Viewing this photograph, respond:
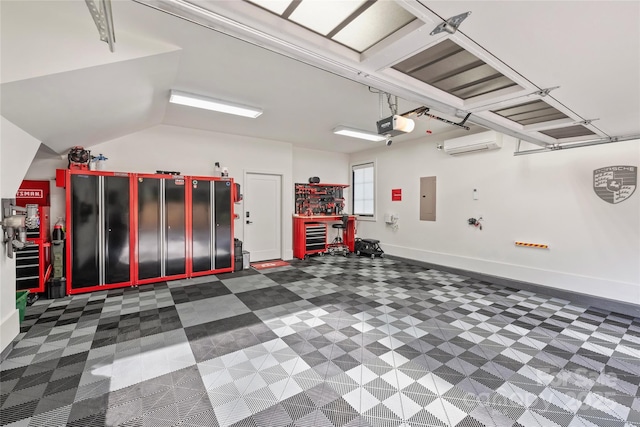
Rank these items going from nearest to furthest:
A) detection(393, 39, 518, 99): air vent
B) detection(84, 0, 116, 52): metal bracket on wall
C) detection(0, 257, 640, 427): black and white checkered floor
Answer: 1. detection(84, 0, 116, 52): metal bracket on wall
2. detection(393, 39, 518, 99): air vent
3. detection(0, 257, 640, 427): black and white checkered floor

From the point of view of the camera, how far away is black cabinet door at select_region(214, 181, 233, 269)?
17.0 feet

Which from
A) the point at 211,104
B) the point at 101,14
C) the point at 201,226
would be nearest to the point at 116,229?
the point at 201,226

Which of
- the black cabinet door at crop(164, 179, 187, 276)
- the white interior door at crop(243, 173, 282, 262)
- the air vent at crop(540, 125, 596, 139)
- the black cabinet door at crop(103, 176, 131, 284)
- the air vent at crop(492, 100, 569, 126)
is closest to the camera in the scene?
the air vent at crop(492, 100, 569, 126)

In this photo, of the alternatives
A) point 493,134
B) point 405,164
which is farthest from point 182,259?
point 493,134

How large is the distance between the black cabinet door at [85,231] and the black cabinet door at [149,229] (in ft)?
1.84

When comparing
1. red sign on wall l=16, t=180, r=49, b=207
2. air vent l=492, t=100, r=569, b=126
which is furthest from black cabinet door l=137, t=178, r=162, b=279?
air vent l=492, t=100, r=569, b=126

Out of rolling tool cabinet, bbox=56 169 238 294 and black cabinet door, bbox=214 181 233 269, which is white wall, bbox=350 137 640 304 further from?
rolling tool cabinet, bbox=56 169 238 294

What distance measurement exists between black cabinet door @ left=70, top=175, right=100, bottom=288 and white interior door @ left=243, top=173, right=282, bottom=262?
2.70 m

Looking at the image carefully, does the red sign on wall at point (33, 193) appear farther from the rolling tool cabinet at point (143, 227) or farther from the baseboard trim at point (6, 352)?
the baseboard trim at point (6, 352)

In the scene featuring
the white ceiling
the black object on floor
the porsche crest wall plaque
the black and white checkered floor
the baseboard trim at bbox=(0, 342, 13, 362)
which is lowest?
the black and white checkered floor

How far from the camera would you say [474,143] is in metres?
4.98

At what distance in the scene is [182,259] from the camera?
486cm

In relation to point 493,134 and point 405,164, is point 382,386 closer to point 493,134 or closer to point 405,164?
point 493,134

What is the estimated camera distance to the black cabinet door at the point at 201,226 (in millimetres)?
4949
